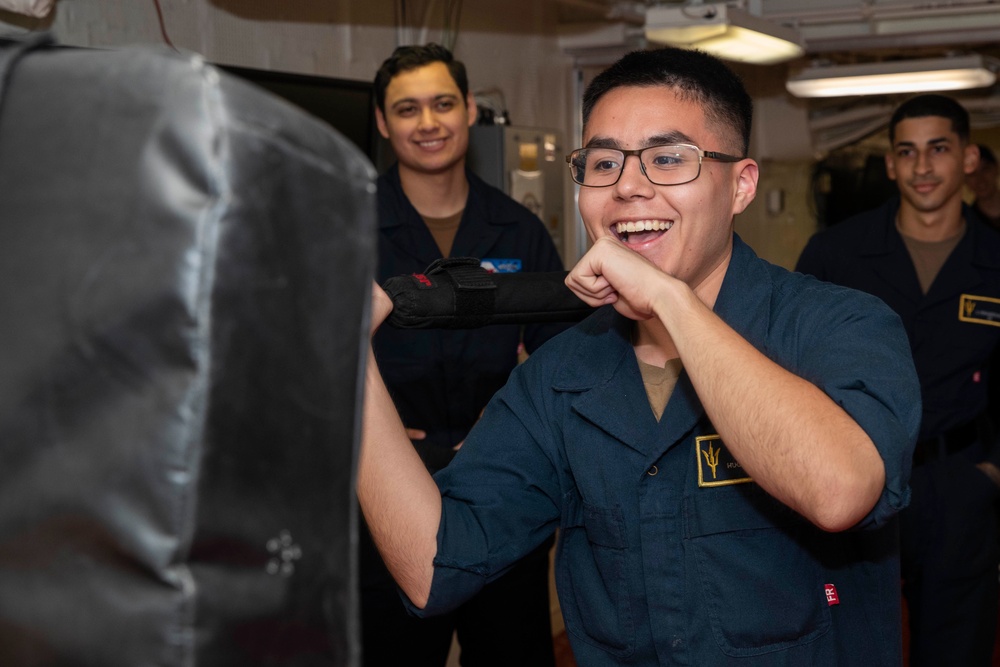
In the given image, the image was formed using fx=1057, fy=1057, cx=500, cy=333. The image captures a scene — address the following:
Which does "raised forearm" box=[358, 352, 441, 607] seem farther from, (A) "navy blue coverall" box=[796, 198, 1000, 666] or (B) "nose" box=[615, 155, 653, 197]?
(A) "navy blue coverall" box=[796, 198, 1000, 666]

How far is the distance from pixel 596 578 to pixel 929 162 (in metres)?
2.41

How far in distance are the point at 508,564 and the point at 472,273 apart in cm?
45

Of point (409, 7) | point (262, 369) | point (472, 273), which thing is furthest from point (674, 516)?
point (409, 7)

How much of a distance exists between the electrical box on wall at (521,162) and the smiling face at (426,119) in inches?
30.2

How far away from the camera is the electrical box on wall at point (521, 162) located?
3900 mm

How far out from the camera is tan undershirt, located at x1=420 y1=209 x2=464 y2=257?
3.08 m

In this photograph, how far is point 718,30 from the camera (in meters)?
4.05

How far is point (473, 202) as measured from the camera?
10.3 ft

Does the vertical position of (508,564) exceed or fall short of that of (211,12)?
it falls short

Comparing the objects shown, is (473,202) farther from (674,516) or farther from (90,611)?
(90,611)

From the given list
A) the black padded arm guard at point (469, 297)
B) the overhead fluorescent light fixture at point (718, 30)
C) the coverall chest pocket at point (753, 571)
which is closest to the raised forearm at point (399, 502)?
the black padded arm guard at point (469, 297)

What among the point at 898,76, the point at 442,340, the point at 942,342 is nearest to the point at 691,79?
the point at 442,340

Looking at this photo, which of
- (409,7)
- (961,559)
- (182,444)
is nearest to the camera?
(182,444)

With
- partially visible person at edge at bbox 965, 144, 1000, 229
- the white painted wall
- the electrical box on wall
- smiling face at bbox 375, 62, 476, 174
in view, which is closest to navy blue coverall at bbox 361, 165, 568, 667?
smiling face at bbox 375, 62, 476, 174
